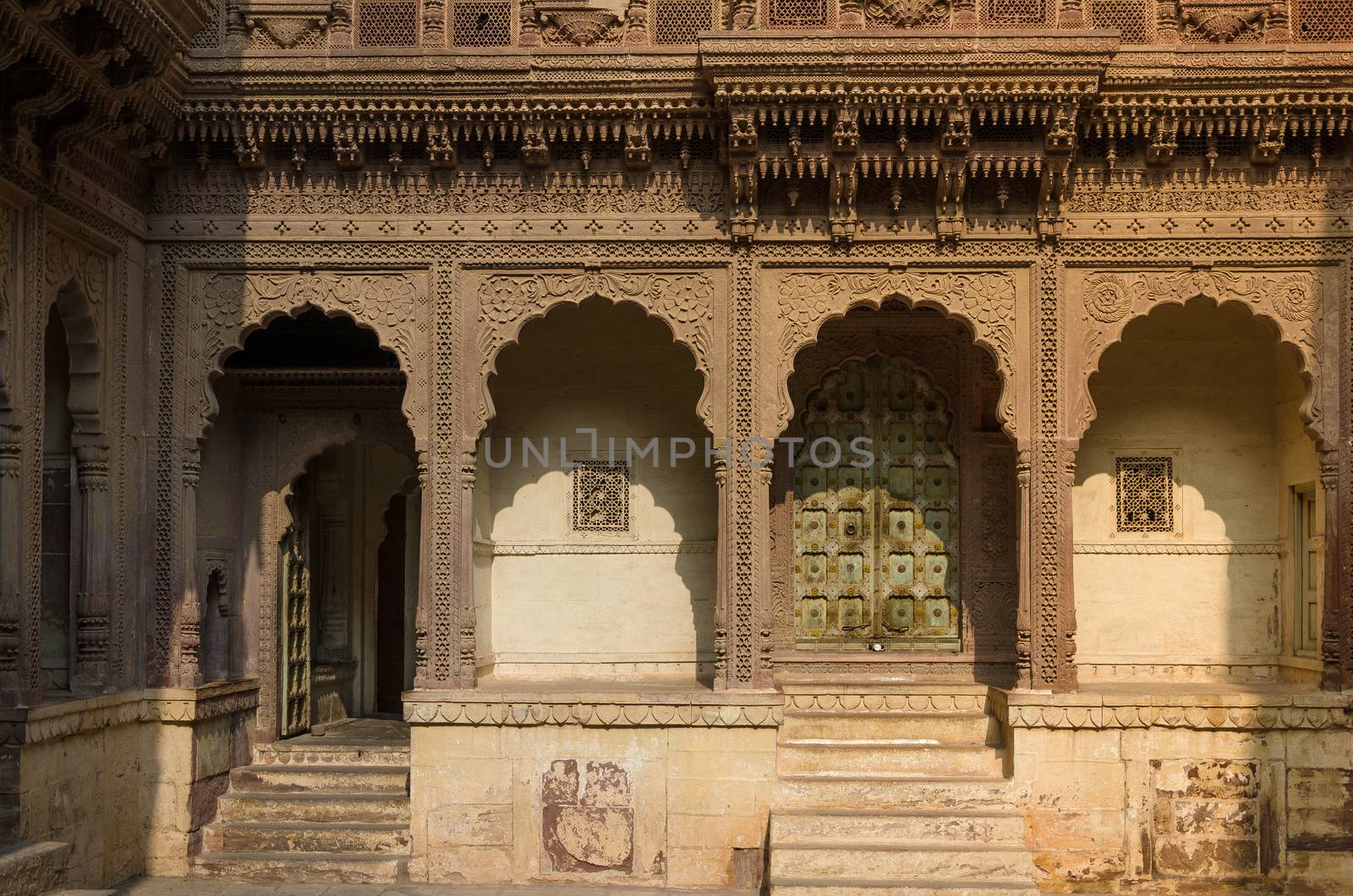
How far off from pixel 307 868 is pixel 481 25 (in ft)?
19.6

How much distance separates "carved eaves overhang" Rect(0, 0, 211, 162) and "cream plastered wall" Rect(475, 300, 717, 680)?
350 centimetres

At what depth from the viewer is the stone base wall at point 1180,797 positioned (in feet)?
30.2

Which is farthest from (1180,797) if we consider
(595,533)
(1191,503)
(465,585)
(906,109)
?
(465,585)

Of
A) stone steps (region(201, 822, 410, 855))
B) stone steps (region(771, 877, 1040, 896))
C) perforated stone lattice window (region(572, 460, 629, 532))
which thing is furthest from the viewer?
perforated stone lattice window (region(572, 460, 629, 532))

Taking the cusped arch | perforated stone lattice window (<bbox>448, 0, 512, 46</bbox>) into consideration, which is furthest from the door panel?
the cusped arch

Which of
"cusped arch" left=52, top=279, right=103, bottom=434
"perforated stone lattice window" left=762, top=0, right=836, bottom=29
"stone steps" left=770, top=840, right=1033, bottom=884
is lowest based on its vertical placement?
"stone steps" left=770, top=840, right=1033, bottom=884

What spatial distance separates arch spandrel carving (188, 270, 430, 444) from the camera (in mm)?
9664

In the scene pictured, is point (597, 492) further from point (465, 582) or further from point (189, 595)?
point (189, 595)

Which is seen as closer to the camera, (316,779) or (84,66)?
(84,66)

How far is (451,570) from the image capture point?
31.4ft

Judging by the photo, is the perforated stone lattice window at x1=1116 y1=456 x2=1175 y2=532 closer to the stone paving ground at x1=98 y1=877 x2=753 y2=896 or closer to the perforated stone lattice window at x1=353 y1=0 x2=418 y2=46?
the stone paving ground at x1=98 y1=877 x2=753 y2=896

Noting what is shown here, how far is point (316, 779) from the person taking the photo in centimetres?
1038

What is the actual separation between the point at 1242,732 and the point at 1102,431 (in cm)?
262

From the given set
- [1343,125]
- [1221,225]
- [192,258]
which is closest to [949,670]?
[1221,225]
